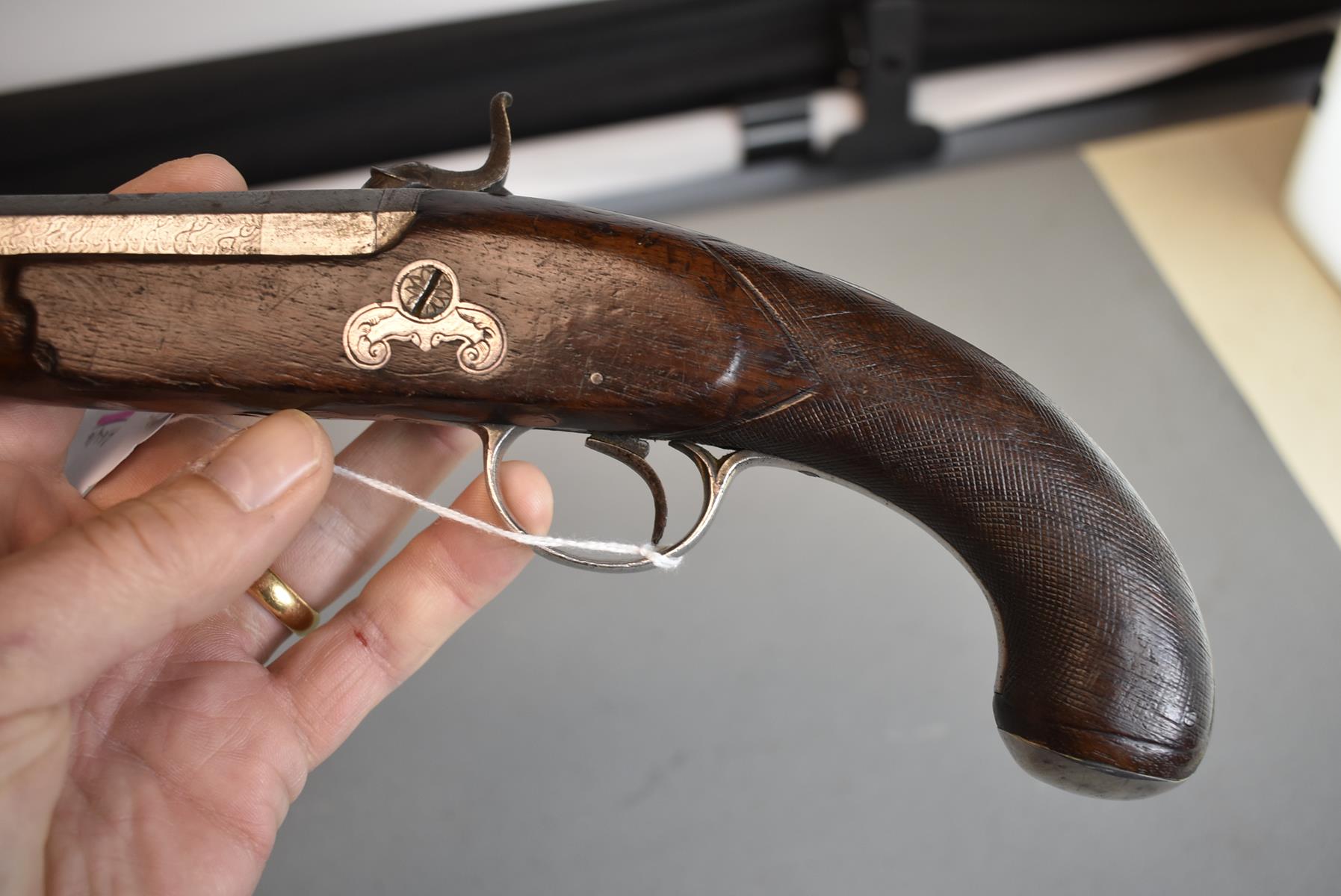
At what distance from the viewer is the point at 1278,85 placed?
3078 mm

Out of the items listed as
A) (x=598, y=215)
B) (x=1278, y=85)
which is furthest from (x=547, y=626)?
(x=1278, y=85)

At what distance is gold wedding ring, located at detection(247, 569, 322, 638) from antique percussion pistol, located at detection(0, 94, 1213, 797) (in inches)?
17.5

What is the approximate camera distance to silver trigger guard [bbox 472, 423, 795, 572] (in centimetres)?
159

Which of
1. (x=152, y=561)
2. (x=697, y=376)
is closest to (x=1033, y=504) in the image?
(x=697, y=376)

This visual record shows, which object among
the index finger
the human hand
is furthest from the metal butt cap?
the index finger

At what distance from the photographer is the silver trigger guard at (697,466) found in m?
1.59

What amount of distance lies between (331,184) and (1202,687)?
7.63 feet

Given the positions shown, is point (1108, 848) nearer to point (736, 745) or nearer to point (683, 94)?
point (736, 745)

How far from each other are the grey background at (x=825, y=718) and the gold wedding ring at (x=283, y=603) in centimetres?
30

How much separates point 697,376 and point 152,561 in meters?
0.71

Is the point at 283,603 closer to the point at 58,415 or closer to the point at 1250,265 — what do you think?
the point at 58,415

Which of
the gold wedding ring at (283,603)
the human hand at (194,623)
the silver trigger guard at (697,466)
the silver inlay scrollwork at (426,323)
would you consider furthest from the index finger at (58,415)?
the silver trigger guard at (697,466)

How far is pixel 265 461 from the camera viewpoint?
138 cm

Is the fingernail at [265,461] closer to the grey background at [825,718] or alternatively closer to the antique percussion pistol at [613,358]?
the antique percussion pistol at [613,358]
